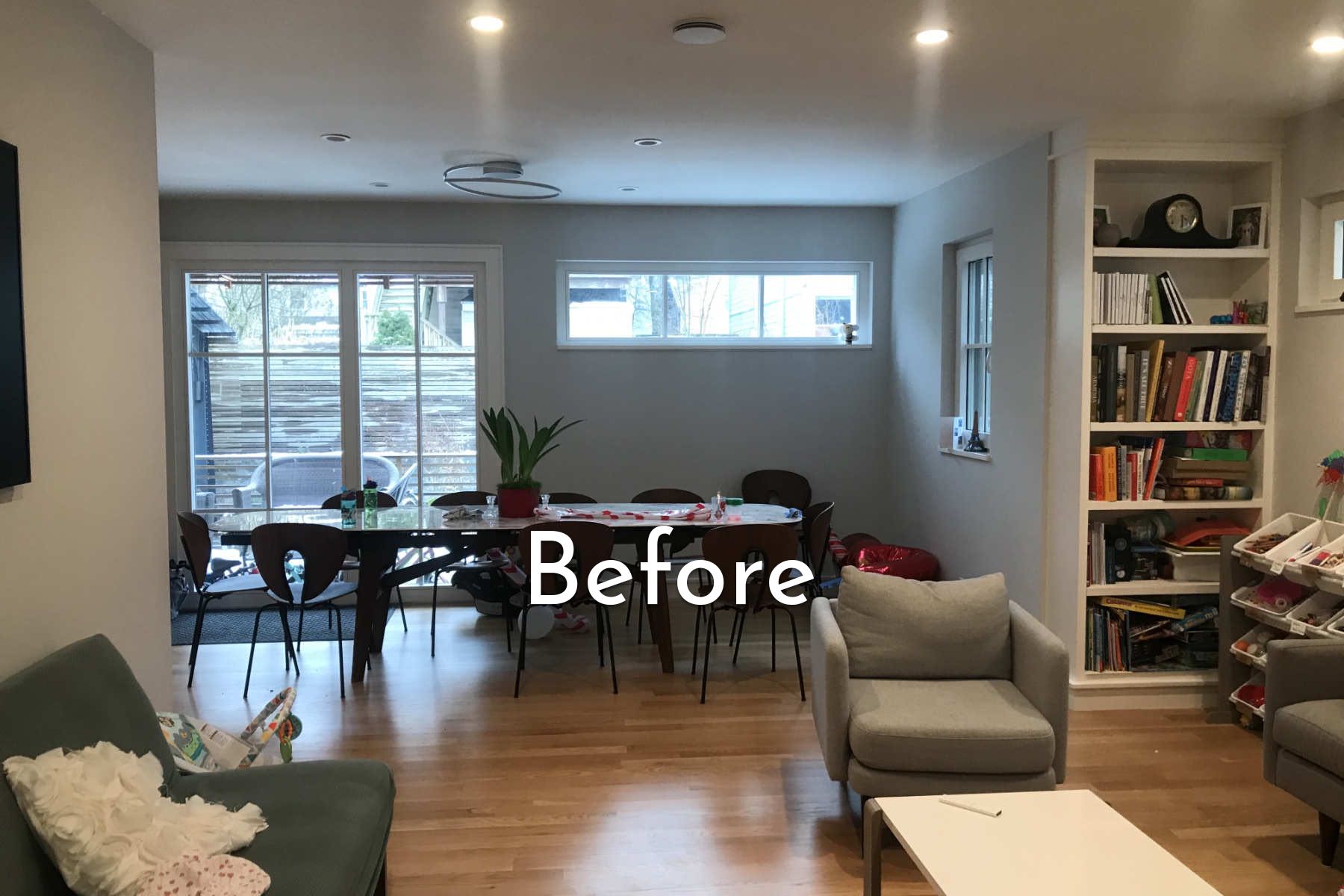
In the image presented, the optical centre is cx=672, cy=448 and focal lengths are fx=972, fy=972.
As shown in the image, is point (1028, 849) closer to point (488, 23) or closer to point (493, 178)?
A: point (488, 23)

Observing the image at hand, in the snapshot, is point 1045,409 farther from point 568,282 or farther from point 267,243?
point 267,243

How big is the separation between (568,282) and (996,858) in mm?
5078

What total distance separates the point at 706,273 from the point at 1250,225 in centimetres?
333

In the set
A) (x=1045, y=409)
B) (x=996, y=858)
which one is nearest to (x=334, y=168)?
(x=1045, y=409)

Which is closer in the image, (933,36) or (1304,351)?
(933,36)

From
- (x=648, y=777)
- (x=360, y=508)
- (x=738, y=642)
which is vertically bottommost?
(x=648, y=777)

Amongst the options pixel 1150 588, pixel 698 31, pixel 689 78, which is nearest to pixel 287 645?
pixel 689 78

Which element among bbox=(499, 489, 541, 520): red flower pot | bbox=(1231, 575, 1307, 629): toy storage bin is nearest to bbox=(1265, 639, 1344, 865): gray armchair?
bbox=(1231, 575, 1307, 629): toy storage bin

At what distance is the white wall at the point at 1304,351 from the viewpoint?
13.1 ft

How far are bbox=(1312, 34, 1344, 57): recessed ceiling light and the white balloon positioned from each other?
428 cm

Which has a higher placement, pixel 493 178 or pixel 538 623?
pixel 493 178

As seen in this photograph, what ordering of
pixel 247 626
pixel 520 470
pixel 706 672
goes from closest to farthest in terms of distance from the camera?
pixel 706 672
pixel 520 470
pixel 247 626

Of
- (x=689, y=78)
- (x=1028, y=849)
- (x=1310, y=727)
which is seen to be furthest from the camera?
(x=689, y=78)

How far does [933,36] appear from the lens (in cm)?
317
